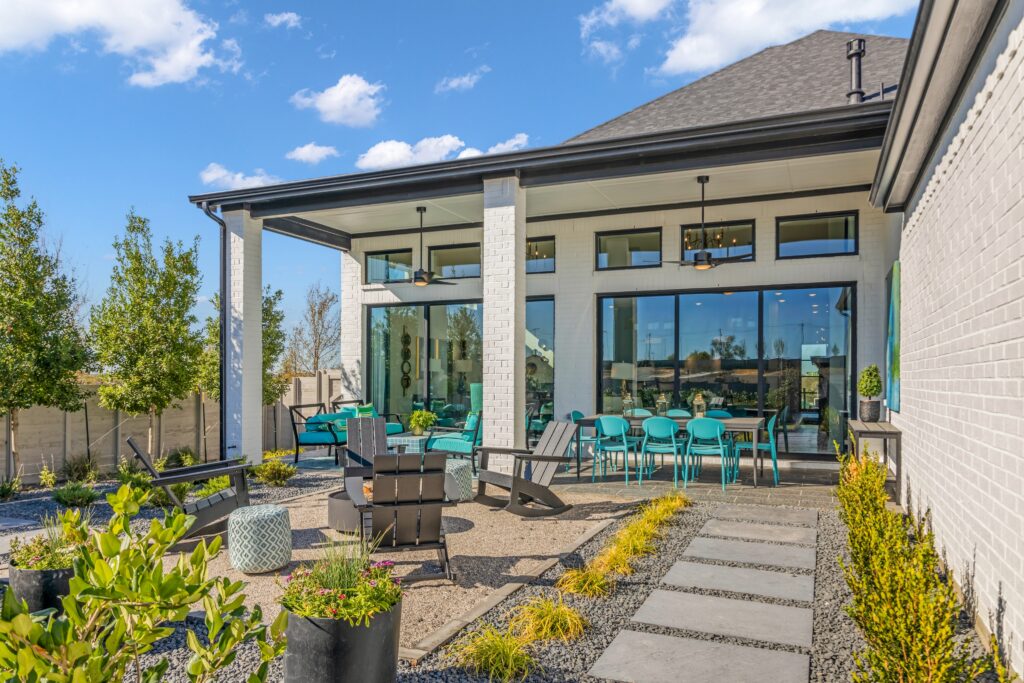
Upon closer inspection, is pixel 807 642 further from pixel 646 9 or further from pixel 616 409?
pixel 646 9

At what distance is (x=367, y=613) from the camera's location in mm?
2545

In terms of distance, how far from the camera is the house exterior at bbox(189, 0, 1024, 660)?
182 inches

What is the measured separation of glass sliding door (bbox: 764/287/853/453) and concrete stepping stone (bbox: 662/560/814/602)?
216 inches

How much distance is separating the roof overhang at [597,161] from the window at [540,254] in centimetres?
276

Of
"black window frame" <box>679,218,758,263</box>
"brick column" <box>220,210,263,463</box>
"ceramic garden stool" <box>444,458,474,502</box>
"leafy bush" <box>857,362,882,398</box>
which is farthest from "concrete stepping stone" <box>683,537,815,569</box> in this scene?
"brick column" <box>220,210,263,463</box>

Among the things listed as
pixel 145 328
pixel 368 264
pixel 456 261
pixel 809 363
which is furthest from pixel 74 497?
pixel 809 363

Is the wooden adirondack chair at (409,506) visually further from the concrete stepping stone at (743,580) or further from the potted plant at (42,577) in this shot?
the potted plant at (42,577)

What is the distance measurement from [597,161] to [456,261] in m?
4.67

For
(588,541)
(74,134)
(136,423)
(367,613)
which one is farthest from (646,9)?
(74,134)

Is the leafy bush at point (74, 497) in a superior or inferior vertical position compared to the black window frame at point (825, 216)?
inferior

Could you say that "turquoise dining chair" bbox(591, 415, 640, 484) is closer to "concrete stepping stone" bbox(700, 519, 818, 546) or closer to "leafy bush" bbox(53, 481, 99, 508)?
"concrete stepping stone" bbox(700, 519, 818, 546)

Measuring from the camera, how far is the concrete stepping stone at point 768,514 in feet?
19.5

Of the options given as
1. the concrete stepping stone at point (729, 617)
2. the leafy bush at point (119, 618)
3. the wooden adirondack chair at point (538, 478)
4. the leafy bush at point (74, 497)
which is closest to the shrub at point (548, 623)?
the concrete stepping stone at point (729, 617)

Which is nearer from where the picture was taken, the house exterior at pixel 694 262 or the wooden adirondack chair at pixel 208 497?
the house exterior at pixel 694 262
